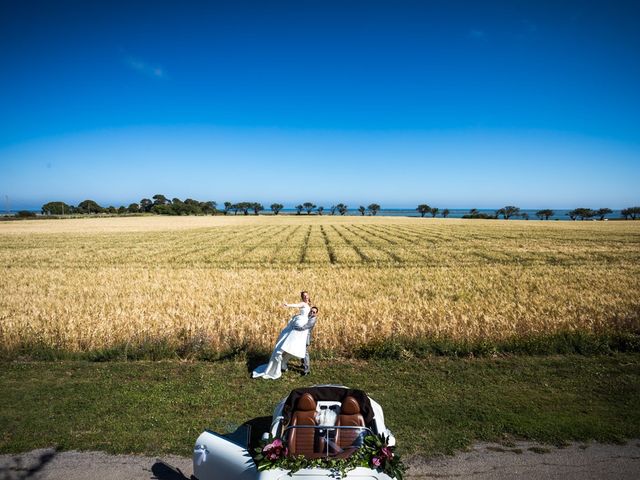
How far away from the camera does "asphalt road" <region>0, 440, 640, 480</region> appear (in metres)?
5.84

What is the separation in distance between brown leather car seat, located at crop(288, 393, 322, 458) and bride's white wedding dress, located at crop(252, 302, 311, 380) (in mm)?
3462

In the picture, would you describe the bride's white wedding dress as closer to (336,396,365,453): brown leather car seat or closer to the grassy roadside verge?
the grassy roadside verge

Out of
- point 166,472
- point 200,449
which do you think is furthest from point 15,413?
point 200,449

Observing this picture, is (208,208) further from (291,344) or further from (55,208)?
(291,344)

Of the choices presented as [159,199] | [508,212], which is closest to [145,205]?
[159,199]

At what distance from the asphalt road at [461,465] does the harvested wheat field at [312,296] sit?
4751 mm

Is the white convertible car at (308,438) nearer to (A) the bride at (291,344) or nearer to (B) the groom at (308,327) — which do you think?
(A) the bride at (291,344)

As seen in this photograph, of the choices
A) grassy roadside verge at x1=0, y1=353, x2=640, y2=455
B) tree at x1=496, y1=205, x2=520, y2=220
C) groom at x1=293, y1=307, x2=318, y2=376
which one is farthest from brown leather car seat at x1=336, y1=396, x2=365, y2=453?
tree at x1=496, y1=205, x2=520, y2=220

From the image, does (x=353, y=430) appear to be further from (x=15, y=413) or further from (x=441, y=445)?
(x=15, y=413)

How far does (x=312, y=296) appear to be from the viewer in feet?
59.6

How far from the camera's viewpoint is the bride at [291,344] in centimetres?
927

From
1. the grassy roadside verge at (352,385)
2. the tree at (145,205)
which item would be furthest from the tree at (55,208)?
the grassy roadside verge at (352,385)

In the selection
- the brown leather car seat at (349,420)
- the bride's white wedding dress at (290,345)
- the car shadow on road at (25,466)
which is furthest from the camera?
the bride's white wedding dress at (290,345)

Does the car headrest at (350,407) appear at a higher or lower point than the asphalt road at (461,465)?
higher
